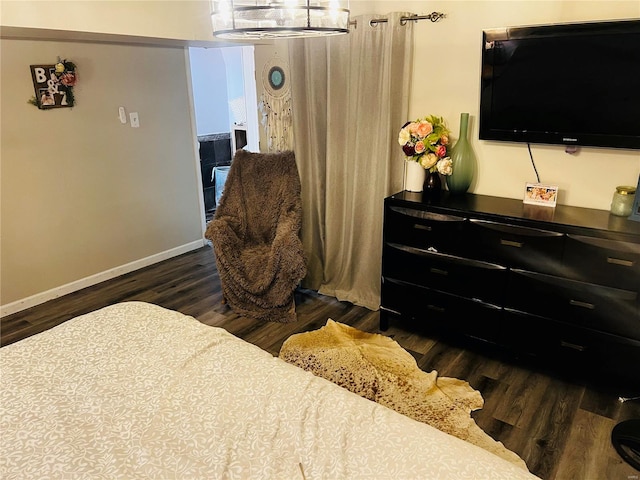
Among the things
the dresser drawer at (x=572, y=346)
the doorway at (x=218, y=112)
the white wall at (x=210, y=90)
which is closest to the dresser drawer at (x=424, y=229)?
the dresser drawer at (x=572, y=346)

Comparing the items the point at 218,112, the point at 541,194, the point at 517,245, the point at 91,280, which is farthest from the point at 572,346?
the point at 218,112

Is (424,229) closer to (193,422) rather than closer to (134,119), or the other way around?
(193,422)

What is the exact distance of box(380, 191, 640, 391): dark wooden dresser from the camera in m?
2.22

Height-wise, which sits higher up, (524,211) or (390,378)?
(524,211)

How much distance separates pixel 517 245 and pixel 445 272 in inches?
17.0

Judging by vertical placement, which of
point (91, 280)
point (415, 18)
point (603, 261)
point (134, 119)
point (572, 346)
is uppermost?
point (415, 18)

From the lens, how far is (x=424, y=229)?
2688mm

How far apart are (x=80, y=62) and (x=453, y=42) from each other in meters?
2.66

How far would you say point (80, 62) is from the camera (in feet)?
11.3

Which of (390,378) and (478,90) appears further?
(478,90)

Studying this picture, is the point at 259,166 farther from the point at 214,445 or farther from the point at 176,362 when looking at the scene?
the point at 214,445

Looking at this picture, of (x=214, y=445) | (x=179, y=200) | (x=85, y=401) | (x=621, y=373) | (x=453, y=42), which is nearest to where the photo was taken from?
(x=214, y=445)

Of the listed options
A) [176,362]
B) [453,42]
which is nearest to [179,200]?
[453,42]

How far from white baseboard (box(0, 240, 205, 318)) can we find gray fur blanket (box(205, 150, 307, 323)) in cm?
115
